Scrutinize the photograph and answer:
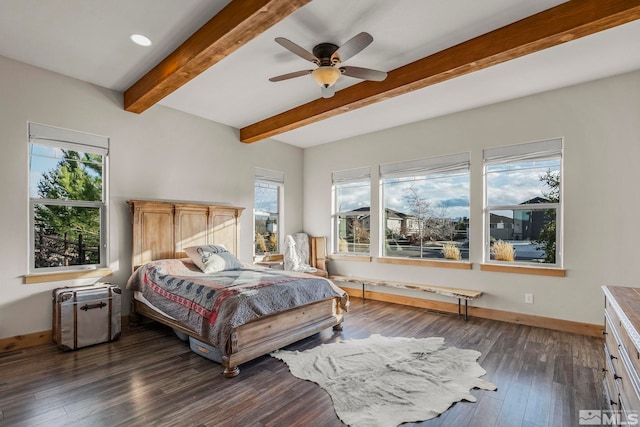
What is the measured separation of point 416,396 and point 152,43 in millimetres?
3705

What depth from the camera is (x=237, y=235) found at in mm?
5301

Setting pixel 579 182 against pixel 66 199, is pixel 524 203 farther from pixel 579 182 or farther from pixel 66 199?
pixel 66 199

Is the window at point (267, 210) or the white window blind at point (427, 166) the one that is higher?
the white window blind at point (427, 166)

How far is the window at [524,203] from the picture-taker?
4082 mm

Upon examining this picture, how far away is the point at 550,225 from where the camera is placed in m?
4.11

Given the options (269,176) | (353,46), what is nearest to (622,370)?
(353,46)

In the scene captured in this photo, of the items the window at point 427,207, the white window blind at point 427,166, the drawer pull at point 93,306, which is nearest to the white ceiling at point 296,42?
the white window blind at point 427,166

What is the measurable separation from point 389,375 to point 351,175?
3914mm

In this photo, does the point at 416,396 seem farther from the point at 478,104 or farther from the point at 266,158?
the point at 266,158

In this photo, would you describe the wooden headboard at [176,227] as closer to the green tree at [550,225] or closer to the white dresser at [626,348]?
the green tree at [550,225]

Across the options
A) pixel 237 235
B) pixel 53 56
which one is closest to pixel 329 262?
pixel 237 235

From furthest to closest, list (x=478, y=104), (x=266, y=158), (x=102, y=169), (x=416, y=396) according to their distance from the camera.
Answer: (x=266, y=158) → (x=478, y=104) → (x=102, y=169) → (x=416, y=396)

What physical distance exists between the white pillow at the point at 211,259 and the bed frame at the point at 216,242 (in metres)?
0.40

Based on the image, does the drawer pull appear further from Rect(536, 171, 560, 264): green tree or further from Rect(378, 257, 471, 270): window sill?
Rect(536, 171, 560, 264): green tree
